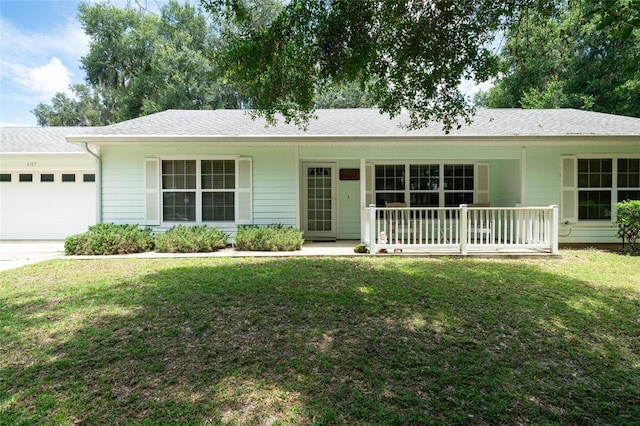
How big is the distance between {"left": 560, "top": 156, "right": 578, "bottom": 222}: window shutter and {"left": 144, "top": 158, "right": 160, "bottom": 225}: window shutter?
10.4 m

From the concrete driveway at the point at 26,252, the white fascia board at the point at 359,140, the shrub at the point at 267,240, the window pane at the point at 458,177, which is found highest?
the white fascia board at the point at 359,140

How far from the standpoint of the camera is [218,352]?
317 cm

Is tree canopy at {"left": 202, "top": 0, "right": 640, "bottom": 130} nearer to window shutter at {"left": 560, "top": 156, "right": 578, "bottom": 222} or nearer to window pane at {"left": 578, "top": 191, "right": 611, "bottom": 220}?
window shutter at {"left": 560, "top": 156, "right": 578, "bottom": 222}

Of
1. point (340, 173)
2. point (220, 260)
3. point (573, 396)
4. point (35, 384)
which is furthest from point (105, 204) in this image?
point (573, 396)

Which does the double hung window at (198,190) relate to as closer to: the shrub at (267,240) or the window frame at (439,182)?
the shrub at (267,240)

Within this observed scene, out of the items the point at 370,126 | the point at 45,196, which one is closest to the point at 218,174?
the point at 370,126

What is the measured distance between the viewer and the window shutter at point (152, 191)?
29.7ft

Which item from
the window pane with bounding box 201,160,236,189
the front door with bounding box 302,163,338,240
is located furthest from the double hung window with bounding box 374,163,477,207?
the window pane with bounding box 201,160,236,189

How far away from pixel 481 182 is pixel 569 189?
2063mm

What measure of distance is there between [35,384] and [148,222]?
22.5ft

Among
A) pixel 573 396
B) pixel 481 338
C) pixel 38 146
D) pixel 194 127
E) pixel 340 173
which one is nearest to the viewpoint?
pixel 573 396

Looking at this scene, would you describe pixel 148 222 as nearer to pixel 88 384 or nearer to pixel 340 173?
pixel 340 173

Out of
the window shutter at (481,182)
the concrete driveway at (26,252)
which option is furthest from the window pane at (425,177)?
the concrete driveway at (26,252)

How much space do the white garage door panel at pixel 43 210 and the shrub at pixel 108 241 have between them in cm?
316
